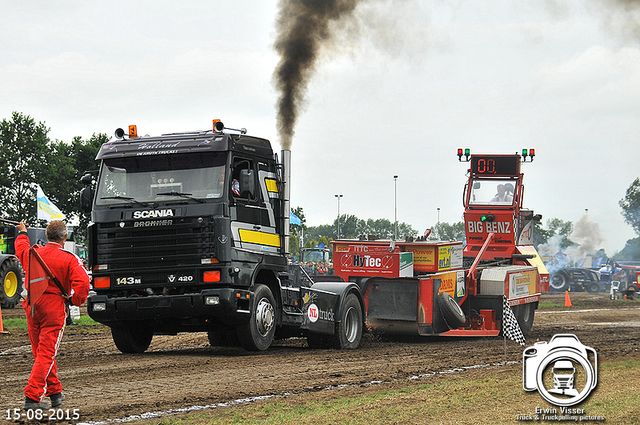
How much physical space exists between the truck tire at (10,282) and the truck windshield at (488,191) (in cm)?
1302

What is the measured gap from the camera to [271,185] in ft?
40.3

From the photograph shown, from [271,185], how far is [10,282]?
13357mm

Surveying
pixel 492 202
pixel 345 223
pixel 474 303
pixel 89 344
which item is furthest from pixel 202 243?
pixel 345 223

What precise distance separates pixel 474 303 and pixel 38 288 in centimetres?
1096

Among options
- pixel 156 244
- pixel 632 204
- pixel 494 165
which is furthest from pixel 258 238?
pixel 632 204

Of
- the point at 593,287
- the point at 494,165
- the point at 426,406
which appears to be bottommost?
the point at 593,287

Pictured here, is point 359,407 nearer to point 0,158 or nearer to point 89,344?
point 89,344

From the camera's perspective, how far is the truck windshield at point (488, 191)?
753 inches

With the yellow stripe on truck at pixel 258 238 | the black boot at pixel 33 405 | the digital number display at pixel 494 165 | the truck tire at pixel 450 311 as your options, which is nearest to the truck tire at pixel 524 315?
the truck tire at pixel 450 311

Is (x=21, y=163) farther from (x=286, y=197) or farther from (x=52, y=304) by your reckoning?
(x=52, y=304)

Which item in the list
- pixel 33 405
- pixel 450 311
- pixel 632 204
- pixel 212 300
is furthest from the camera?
pixel 632 204

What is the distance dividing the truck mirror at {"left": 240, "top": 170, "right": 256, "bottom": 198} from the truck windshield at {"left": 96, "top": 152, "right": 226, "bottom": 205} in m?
0.33

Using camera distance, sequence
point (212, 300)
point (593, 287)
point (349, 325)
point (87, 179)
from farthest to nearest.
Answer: point (593, 287), point (349, 325), point (87, 179), point (212, 300)

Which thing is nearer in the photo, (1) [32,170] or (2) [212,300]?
(2) [212,300]
